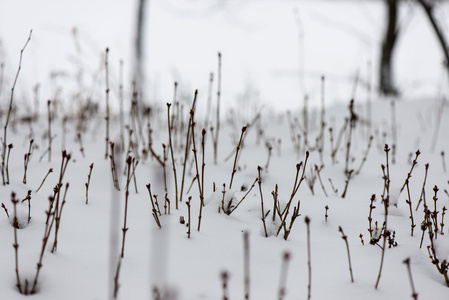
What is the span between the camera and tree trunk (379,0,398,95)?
7762mm

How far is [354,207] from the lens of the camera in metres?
1.88

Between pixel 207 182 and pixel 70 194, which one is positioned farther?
pixel 207 182

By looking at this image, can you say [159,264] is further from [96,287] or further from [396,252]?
[396,252]

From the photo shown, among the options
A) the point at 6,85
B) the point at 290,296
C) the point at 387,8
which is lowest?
the point at 290,296

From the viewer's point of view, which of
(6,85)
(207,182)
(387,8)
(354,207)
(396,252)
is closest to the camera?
(396,252)

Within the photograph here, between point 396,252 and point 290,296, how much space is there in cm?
54

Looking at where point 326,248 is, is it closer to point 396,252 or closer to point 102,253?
point 396,252

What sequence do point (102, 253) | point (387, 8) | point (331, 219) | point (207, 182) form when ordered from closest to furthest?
point (102, 253) → point (331, 219) → point (207, 182) → point (387, 8)

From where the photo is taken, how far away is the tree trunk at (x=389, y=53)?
306 inches

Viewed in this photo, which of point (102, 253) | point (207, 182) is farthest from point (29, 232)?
point (207, 182)

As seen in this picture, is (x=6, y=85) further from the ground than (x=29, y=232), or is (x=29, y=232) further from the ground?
(x=6, y=85)

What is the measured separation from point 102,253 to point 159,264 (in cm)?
29

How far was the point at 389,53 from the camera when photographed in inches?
316

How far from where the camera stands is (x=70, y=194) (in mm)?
1817
